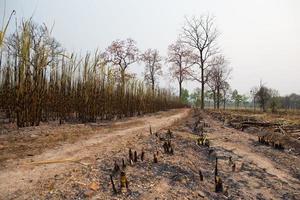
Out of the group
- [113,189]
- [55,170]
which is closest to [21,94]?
[55,170]

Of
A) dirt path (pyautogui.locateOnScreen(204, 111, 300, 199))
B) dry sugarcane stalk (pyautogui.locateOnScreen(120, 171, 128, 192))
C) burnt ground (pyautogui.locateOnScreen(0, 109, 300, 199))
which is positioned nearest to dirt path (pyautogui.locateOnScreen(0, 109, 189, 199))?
burnt ground (pyautogui.locateOnScreen(0, 109, 300, 199))

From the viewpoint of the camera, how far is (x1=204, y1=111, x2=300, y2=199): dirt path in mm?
4062

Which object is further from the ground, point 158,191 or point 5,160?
point 5,160

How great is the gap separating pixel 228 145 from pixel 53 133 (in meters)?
3.69

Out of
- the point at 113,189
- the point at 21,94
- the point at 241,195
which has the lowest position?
the point at 241,195

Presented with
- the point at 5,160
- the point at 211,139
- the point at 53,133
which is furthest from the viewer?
the point at 211,139

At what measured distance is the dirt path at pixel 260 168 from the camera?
406 centimetres

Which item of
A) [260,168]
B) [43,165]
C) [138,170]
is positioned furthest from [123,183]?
[260,168]

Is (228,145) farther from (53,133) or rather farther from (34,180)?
(34,180)

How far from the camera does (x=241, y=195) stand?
3801 millimetres

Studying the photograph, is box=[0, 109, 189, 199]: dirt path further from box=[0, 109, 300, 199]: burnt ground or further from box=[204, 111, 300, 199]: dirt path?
box=[204, 111, 300, 199]: dirt path

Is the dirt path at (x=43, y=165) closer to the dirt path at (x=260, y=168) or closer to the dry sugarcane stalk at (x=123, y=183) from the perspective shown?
the dry sugarcane stalk at (x=123, y=183)

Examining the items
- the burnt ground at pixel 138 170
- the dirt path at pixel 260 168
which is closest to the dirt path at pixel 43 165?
the burnt ground at pixel 138 170

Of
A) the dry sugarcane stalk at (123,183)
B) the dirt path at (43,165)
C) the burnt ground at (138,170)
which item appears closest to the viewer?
the dirt path at (43,165)
